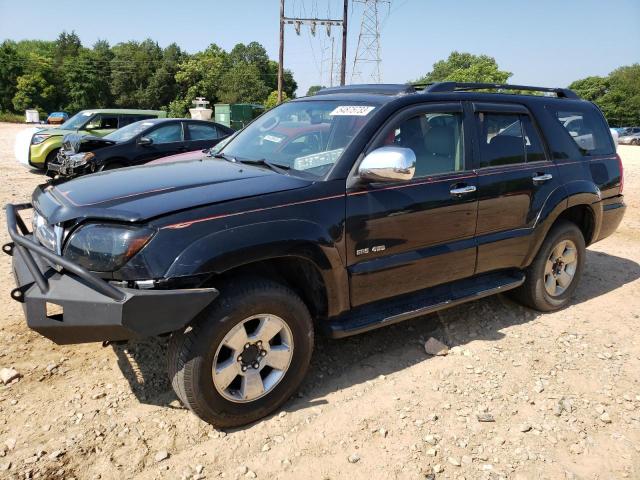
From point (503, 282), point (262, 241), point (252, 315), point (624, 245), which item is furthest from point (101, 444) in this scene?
point (624, 245)

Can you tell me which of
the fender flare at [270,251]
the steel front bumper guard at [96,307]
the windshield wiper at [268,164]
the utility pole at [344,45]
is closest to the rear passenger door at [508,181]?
the fender flare at [270,251]

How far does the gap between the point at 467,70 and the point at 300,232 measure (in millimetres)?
72752

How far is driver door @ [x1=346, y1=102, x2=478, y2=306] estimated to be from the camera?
3.07m

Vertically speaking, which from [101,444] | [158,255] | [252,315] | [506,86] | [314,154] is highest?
[506,86]

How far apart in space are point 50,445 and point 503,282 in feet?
10.9

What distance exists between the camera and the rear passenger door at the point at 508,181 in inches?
147

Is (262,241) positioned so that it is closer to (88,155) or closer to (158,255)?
(158,255)

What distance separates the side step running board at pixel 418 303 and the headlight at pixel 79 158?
294 inches

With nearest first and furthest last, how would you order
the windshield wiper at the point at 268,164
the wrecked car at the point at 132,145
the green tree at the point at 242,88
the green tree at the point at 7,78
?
1. the windshield wiper at the point at 268,164
2. the wrecked car at the point at 132,145
3. the green tree at the point at 7,78
4. the green tree at the point at 242,88

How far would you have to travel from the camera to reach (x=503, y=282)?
402 cm

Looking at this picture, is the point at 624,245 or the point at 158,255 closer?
the point at 158,255

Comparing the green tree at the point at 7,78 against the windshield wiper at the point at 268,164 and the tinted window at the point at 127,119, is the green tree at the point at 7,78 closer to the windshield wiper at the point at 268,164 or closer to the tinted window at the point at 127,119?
the tinted window at the point at 127,119

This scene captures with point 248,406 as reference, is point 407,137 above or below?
above

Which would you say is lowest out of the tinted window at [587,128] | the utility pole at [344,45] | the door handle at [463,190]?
the door handle at [463,190]
